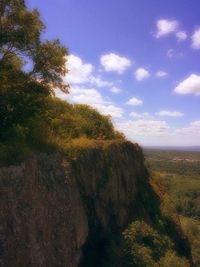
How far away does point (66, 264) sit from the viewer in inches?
530

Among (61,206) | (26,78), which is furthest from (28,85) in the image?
(61,206)

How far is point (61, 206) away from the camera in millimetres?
14094

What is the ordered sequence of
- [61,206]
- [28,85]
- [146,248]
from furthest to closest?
[146,248]
[28,85]
[61,206]

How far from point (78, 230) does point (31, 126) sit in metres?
4.34

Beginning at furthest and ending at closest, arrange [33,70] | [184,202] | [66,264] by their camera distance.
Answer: [184,202] < [33,70] < [66,264]

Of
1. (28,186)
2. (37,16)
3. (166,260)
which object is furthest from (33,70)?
(166,260)

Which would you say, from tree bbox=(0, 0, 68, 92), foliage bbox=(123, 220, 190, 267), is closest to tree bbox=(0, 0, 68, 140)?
tree bbox=(0, 0, 68, 92)

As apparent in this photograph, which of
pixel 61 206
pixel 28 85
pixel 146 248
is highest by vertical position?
pixel 28 85

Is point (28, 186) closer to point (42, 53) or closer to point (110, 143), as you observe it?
point (42, 53)

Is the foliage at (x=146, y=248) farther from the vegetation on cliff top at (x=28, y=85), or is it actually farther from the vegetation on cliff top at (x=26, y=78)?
the vegetation on cliff top at (x=26, y=78)

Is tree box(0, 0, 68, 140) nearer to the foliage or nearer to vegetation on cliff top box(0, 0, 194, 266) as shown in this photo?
vegetation on cliff top box(0, 0, 194, 266)

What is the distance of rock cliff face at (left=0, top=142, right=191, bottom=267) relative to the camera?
11148 millimetres

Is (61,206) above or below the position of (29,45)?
below

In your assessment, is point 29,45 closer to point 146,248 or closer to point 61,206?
point 61,206
